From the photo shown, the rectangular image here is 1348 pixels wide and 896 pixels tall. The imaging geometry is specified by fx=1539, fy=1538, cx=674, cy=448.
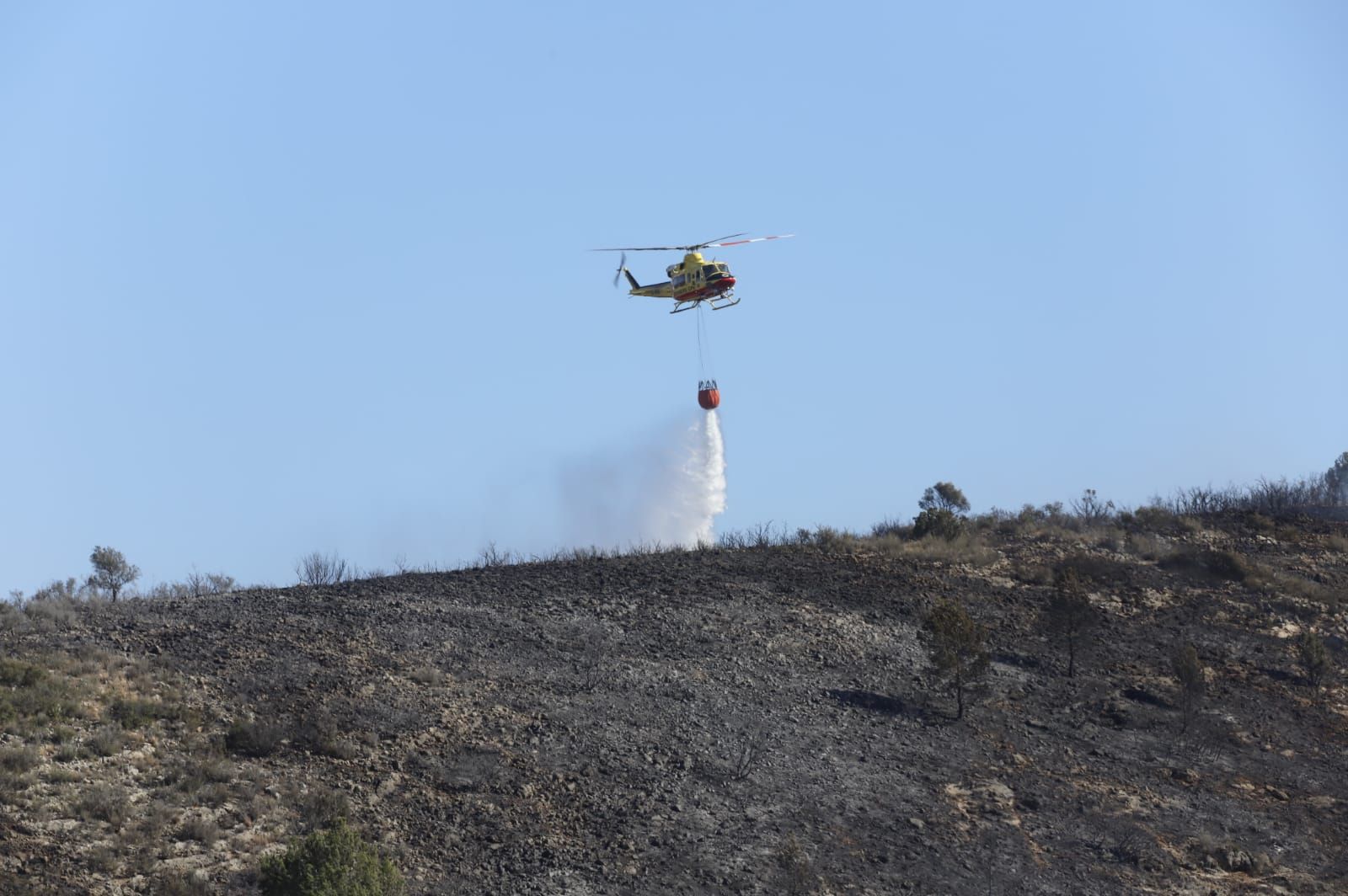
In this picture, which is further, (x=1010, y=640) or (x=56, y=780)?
(x=1010, y=640)

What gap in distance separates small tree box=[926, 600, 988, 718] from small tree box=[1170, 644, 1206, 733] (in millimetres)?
4414

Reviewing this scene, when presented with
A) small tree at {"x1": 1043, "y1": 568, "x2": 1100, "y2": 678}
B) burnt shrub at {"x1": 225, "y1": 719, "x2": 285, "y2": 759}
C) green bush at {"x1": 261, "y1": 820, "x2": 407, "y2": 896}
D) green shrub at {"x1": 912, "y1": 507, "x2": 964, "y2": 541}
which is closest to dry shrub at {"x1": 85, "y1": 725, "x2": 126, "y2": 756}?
burnt shrub at {"x1": 225, "y1": 719, "x2": 285, "y2": 759}

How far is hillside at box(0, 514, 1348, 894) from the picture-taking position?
22906mm

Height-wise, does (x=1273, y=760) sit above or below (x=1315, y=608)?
below

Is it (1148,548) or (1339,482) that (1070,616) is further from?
(1339,482)

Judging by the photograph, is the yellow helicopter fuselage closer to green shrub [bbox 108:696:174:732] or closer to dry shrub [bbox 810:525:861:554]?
dry shrub [bbox 810:525:861:554]

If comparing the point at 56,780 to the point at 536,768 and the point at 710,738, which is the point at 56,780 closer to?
the point at 536,768

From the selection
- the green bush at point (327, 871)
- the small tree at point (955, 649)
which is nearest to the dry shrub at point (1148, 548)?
the small tree at point (955, 649)

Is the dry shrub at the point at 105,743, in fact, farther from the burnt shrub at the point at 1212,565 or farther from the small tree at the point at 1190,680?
the burnt shrub at the point at 1212,565

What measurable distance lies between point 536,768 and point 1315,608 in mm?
23715

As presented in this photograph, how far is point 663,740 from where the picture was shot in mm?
27656

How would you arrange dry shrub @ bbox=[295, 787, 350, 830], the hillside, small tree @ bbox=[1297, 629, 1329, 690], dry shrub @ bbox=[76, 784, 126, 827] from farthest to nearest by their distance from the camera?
small tree @ bbox=[1297, 629, 1329, 690], the hillside, dry shrub @ bbox=[295, 787, 350, 830], dry shrub @ bbox=[76, 784, 126, 827]

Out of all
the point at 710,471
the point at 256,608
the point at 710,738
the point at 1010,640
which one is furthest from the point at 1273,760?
the point at 710,471

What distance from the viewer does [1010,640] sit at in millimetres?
36344
